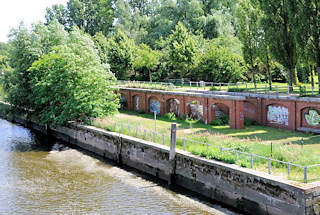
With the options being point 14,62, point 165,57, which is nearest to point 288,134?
point 14,62

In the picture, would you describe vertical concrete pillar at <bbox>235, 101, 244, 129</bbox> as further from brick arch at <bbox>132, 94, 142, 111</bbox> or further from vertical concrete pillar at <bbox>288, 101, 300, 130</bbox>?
brick arch at <bbox>132, 94, 142, 111</bbox>

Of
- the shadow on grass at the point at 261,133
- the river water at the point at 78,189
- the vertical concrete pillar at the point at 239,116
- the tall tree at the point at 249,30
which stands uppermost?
the tall tree at the point at 249,30

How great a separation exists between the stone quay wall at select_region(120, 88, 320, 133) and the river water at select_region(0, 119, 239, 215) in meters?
11.1

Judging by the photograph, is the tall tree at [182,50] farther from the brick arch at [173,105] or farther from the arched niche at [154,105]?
the brick arch at [173,105]

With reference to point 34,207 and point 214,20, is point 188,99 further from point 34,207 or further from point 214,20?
point 214,20

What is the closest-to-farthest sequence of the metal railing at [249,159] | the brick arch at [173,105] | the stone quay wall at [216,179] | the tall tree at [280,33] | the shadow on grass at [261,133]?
the stone quay wall at [216,179] → the metal railing at [249,159] → the shadow on grass at [261,133] → the tall tree at [280,33] → the brick arch at [173,105]

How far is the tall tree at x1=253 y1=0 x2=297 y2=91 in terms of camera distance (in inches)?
1276

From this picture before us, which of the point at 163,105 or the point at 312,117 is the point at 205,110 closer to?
the point at 163,105

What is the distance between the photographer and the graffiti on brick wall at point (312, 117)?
90.0 feet

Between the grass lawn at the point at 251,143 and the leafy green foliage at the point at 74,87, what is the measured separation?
167 centimetres

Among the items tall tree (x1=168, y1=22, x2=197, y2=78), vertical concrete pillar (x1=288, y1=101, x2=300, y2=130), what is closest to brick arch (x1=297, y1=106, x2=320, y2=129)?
vertical concrete pillar (x1=288, y1=101, x2=300, y2=130)

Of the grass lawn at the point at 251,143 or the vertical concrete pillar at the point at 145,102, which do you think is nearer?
the grass lawn at the point at 251,143

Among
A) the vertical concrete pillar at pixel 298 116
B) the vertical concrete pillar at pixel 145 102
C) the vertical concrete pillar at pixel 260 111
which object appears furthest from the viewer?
the vertical concrete pillar at pixel 145 102

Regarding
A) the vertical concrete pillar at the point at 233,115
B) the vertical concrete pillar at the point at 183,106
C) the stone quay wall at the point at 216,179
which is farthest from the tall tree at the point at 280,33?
the stone quay wall at the point at 216,179
